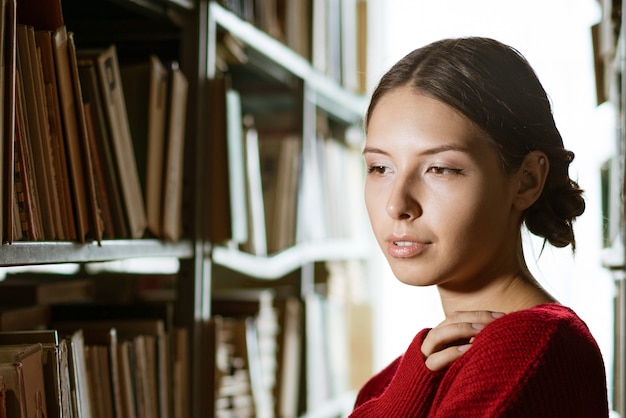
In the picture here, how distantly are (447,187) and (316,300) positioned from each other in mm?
1624

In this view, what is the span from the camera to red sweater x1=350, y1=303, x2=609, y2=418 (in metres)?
0.88

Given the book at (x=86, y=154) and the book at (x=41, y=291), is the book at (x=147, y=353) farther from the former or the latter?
the book at (x=86, y=154)

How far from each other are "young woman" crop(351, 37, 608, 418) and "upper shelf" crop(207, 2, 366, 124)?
0.73 meters

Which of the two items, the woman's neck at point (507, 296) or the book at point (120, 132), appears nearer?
the woman's neck at point (507, 296)

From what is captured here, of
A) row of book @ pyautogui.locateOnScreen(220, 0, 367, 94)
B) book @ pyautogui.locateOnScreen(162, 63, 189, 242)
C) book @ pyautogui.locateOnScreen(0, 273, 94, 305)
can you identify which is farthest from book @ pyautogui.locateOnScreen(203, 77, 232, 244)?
book @ pyautogui.locateOnScreen(0, 273, 94, 305)

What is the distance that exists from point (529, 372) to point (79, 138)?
0.74 m

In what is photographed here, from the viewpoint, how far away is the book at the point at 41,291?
1.59 metres

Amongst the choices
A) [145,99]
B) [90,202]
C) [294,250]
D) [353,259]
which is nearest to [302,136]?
[294,250]

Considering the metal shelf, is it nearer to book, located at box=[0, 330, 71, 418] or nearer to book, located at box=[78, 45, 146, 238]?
book, located at box=[78, 45, 146, 238]

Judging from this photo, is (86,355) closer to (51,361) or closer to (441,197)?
(51,361)

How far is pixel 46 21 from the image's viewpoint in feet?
3.70

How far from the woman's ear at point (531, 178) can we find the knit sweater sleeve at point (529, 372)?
17 centimetres

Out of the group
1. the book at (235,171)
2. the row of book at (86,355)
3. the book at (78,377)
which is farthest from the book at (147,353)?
the book at (235,171)

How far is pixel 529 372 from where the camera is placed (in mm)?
875
